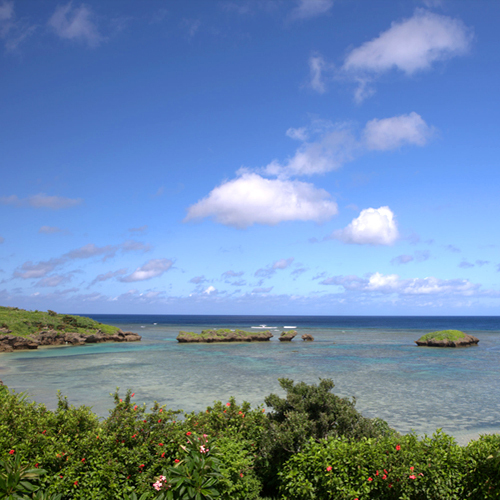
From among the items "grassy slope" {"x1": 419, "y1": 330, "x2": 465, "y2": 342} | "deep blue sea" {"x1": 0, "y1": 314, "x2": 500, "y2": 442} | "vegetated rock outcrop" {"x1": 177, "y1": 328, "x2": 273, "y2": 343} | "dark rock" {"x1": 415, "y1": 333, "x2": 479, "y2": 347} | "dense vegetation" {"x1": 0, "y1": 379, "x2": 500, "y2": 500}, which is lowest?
"vegetated rock outcrop" {"x1": 177, "y1": 328, "x2": 273, "y2": 343}

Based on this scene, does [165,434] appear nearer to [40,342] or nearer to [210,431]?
[210,431]

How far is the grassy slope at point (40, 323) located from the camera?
56219mm

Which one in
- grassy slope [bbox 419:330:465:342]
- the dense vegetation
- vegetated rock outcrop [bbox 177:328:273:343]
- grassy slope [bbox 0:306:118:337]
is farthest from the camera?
vegetated rock outcrop [bbox 177:328:273:343]

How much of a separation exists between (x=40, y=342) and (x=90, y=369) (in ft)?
92.5

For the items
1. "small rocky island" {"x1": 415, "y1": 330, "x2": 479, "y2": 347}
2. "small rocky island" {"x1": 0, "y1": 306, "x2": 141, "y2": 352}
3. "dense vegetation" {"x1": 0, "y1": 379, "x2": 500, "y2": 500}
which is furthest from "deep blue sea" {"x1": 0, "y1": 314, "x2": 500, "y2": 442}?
"small rocky island" {"x1": 415, "y1": 330, "x2": 479, "y2": 347}

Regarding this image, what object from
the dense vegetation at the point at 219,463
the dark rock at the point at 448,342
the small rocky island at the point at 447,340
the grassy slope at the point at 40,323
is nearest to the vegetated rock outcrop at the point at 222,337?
the grassy slope at the point at 40,323

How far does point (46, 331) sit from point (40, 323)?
4052 millimetres

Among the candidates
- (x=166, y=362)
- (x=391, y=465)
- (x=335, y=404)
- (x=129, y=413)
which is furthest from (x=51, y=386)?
(x=391, y=465)

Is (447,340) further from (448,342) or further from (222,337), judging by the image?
(222,337)

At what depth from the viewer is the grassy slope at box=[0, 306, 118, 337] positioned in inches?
2213

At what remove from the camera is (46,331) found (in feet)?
189

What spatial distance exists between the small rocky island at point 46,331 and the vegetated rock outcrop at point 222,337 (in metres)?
9.85

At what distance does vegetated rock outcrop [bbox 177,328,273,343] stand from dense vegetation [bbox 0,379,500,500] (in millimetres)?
58596

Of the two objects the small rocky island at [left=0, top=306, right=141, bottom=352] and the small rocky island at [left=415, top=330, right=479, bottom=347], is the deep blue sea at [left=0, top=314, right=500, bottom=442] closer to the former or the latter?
the small rocky island at [left=0, top=306, right=141, bottom=352]
